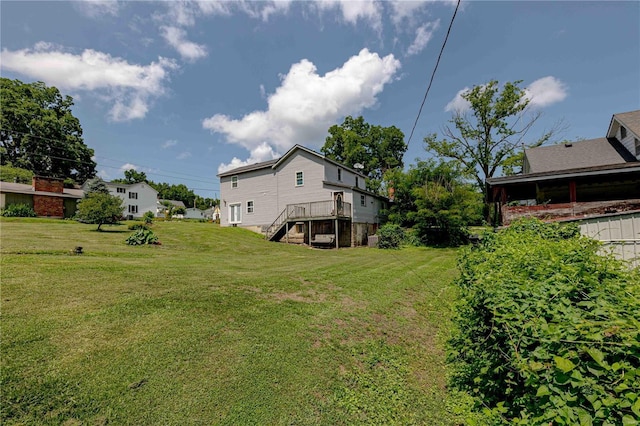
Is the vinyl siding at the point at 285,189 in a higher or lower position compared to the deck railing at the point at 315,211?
higher

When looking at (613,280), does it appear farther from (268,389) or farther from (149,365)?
(149,365)

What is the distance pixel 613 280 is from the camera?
250 centimetres

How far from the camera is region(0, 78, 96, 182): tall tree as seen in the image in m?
38.0

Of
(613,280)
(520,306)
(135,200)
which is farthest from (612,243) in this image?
(135,200)

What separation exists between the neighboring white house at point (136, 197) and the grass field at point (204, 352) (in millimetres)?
41681

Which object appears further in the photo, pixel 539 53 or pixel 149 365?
pixel 539 53

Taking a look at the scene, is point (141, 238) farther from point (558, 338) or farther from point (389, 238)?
point (389, 238)

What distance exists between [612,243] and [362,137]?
Answer: 1599 inches

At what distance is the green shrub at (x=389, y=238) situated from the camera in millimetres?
20375

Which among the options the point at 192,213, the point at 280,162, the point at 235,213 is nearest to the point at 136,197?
the point at 192,213

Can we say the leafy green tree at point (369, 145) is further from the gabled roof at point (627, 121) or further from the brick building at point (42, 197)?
the brick building at point (42, 197)

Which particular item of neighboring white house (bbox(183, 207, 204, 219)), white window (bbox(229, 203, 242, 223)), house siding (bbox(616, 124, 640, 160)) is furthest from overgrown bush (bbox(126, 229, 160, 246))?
neighboring white house (bbox(183, 207, 204, 219))

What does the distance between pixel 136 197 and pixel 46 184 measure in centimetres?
1852

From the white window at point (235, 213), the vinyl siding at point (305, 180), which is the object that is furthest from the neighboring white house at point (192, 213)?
the vinyl siding at point (305, 180)
